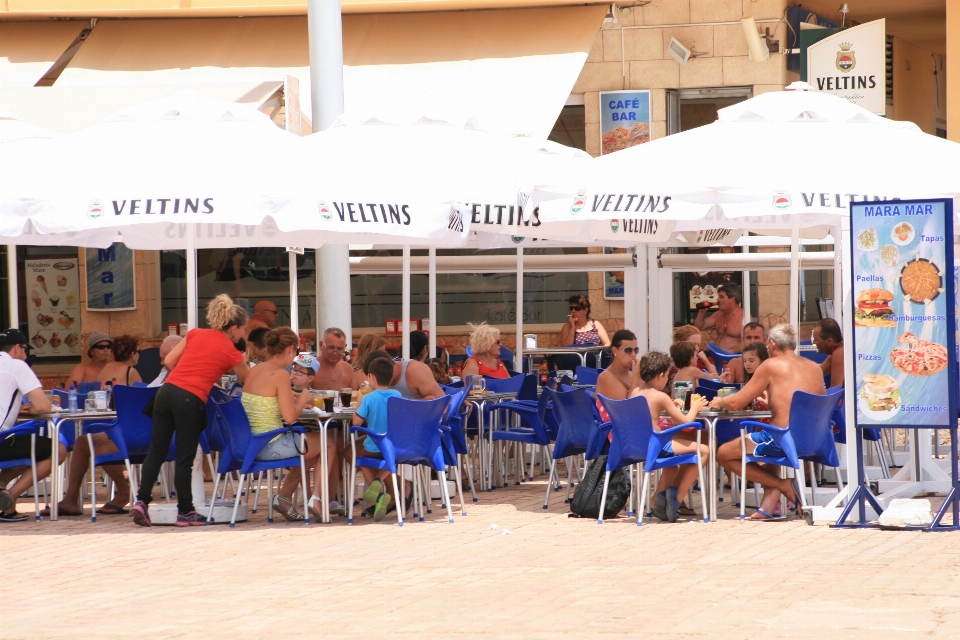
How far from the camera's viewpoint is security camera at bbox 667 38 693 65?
1862 cm

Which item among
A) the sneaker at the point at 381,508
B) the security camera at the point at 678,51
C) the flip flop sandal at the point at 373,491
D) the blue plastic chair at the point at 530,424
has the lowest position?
the sneaker at the point at 381,508

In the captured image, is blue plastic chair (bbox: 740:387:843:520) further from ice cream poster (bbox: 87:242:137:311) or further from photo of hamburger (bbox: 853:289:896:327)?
ice cream poster (bbox: 87:242:137:311)

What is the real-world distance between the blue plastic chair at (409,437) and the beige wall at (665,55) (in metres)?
9.81

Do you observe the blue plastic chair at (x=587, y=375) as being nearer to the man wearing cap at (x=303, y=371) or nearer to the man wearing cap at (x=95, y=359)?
the man wearing cap at (x=303, y=371)

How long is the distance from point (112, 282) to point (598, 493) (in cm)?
1083

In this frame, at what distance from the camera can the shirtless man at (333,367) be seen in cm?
1138

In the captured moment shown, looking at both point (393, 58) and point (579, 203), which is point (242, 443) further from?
point (393, 58)

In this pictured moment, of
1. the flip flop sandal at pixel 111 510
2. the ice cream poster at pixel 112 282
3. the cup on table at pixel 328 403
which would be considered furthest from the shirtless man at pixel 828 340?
the ice cream poster at pixel 112 282

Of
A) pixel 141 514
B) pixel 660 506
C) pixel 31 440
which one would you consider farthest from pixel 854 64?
pixel 31 440

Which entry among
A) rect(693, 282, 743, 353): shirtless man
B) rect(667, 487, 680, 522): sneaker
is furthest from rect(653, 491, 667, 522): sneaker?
rect(693, 282, 743, 353): shirtless man

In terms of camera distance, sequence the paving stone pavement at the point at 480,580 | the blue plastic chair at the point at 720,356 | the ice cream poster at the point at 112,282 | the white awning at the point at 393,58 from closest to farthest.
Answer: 1. the paving stone pavement at the point at 480,580
2. the blue plastic chair at the point at 720,356
3. the white awning at the point at 393,58
4. the ice cream poster at the point at 112,282

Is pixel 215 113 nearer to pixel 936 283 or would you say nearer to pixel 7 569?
pixel 7 569

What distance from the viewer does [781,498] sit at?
31.9ft

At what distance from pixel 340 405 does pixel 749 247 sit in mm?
10591
